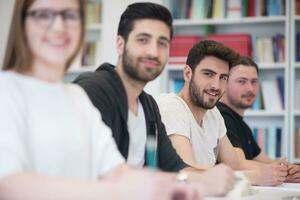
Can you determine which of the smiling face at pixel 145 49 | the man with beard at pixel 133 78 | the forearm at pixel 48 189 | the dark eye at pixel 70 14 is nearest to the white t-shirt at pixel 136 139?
the man with beard at pixel 133 78

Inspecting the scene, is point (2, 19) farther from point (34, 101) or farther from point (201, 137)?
point (34, 101)

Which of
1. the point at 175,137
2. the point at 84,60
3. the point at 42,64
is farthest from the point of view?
the point at 84,60

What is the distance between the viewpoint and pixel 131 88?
1.55m

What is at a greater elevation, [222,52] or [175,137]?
[222,52]

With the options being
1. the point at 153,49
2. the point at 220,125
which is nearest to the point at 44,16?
the point at 153,49

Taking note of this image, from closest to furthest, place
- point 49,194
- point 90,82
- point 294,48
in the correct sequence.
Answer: point 49,194, point 90,82, point 294,48

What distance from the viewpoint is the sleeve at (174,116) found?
82.7 inches

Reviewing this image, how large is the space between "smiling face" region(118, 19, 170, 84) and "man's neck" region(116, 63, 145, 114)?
0.02m

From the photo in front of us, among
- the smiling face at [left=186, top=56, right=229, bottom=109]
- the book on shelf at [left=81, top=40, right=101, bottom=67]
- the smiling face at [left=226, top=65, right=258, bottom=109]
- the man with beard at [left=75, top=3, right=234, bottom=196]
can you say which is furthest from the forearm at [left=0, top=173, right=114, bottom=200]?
the book on shelf at [left=81, top=40, right=101, bottom=67]

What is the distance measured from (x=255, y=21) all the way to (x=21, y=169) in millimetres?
3350

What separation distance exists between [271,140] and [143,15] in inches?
107

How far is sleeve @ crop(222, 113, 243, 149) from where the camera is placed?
2.67m

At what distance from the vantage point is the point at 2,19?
4043mm

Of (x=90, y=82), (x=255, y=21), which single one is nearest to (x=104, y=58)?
(x=255, y=21)
